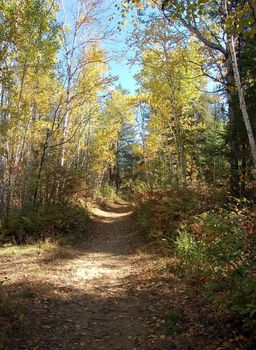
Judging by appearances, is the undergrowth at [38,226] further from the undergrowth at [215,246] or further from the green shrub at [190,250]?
the green shrub at [190,250]

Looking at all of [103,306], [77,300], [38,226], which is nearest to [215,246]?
[103,306]

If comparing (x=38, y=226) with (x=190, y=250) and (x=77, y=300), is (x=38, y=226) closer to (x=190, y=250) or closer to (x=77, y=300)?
(x=77, y=300)

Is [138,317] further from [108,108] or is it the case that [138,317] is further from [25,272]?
[108,108]

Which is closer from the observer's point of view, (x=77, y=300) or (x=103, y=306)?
(x=103, y=306)

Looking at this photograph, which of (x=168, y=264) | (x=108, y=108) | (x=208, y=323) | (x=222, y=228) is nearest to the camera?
(x=208, y=323)

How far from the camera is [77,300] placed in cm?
603

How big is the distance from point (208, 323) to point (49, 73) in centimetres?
1231

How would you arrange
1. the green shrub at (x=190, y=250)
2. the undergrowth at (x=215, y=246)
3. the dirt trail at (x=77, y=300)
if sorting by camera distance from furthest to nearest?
1. the green shrub at (x=190, y=250)
2. the dirt trail at (x=77, y=300)
3. the undergrowth at (x=215, y=246)

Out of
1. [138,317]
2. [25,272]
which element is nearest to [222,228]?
[138,317]

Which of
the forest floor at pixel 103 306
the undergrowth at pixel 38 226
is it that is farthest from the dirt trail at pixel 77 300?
the undergrowth at pixel 38 226

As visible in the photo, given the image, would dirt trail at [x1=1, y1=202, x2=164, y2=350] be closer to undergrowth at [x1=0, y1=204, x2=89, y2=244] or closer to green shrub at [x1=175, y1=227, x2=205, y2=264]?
green shrub at [x1=175, y1=227, x2=205, y2=264]

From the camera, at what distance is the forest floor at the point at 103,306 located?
4312 millimetres

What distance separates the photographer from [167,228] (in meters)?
10.6

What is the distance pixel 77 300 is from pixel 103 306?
1.79 feet
